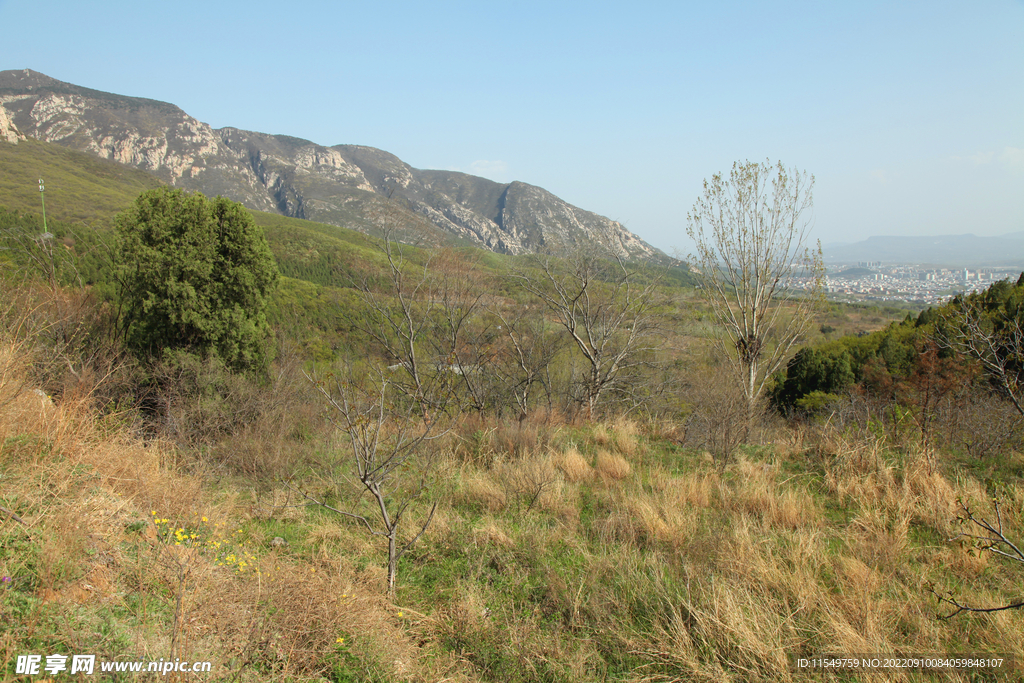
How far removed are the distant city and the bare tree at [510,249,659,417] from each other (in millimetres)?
12943

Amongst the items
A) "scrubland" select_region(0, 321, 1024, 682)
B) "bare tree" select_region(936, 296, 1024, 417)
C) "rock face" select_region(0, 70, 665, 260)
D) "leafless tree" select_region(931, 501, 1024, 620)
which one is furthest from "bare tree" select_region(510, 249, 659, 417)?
"rock face" select_region(0, 70, 665, 260)

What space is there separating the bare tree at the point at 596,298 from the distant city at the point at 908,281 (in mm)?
12943

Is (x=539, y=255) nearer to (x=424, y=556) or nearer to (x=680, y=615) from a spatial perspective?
(x=424, y=556)

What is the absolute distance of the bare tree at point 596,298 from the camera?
1097cm

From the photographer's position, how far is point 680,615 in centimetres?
303

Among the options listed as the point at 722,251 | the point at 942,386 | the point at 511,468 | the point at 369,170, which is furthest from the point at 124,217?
the point at 369,170

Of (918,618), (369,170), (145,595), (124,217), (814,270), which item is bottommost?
(145,595)

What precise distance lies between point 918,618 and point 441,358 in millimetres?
9173

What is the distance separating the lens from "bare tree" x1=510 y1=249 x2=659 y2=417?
36.0ft

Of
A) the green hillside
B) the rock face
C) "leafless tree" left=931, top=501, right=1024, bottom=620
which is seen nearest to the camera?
"leafless tree" left=931, top=501, right=1024, bottom=620

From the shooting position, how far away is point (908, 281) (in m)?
39.5

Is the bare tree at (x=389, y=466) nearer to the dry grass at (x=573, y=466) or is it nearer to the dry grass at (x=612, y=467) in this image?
the dry grass at (x=573, y=466)

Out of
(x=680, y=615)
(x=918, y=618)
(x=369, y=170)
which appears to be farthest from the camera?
(x=369, y=170)

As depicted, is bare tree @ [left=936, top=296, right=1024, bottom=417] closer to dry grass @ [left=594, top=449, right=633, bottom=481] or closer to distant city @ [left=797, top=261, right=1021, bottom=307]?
dry grass @ [left=594, top=449, right=633, bottom=481]
